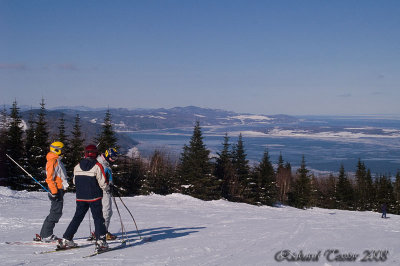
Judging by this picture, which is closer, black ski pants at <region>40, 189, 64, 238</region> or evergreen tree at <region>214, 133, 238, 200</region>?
black ski pants at <region>40, 189, 64, 238</region>

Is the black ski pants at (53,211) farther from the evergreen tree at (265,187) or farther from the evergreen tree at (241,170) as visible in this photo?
the evergreen tree at (265,187)

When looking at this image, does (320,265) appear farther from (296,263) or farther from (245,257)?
(245,257)

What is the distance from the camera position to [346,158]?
157m

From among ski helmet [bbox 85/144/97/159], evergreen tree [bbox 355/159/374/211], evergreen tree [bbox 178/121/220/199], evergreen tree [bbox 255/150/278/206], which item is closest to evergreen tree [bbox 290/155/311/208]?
evergreen tree [bbox 255/150/278/206]

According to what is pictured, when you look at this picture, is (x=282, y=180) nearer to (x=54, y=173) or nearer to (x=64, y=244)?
(x=64, y=244)

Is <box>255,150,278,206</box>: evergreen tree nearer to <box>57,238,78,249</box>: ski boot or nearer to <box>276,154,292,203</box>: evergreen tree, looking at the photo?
<box>276,154,292,203</box>: evergreen tree

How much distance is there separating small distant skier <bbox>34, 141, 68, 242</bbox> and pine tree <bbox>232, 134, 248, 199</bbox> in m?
30.3

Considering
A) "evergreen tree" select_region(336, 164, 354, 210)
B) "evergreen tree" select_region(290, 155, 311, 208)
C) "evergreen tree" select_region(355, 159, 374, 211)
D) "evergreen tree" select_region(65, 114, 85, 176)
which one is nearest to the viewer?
"evergreen tree" select_region(65, 114, 85, 176)

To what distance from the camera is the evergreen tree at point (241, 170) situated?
3659 centimetres

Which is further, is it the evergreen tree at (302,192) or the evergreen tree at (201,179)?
the evergreen tree at (302,192)

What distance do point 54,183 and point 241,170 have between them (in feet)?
106

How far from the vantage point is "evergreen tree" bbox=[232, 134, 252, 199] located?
3659 centimetres

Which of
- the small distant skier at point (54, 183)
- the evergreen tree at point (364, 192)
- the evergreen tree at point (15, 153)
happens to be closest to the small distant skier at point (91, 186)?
the small distant skier at point (54, 183)

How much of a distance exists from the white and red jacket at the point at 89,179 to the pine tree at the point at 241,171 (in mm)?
30775
